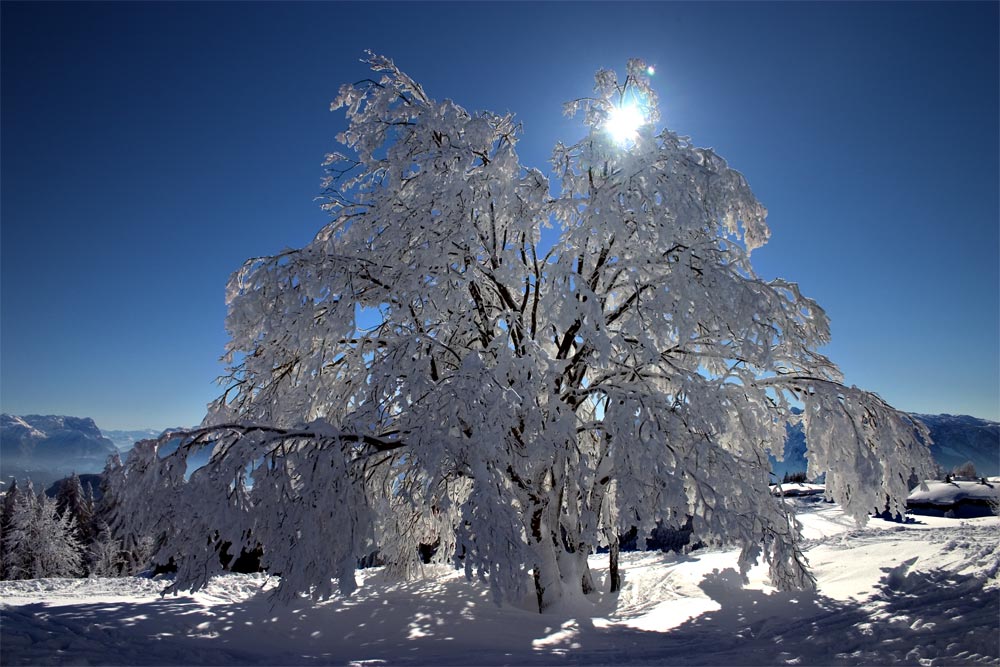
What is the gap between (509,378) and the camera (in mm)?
6469

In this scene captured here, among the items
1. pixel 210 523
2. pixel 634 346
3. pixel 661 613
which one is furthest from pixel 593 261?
pixel 210 523

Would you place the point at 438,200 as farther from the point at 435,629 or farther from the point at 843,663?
the point at 843,663

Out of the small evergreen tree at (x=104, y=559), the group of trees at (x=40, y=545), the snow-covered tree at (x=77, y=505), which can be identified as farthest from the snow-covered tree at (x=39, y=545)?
the snow-covered tree at (x=77, y=505)

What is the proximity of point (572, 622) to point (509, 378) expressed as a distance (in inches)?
147

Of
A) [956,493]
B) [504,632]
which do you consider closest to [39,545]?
[504,632]

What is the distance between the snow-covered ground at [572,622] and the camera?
4754 millimetres

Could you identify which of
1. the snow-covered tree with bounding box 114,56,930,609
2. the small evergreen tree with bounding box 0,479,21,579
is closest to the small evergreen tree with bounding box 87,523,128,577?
the small evergreen tree with bounding box 0,479,21,579

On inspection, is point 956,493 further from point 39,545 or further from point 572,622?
point 39,545

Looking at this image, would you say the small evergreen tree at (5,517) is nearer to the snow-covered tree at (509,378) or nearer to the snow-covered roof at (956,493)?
the snow-covered tree at (509,378)

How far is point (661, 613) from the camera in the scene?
7.63 meters

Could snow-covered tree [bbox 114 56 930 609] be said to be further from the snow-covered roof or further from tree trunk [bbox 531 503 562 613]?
the snow-covered roof

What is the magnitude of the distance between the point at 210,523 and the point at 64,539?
123 ft

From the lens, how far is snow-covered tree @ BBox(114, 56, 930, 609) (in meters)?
5.74

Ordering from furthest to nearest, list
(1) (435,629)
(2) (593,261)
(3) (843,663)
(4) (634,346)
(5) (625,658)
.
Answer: (2) (593,261) < (4) (634,346) < (1) (435,629) < (5) (625,658) < (3) (843,663)
